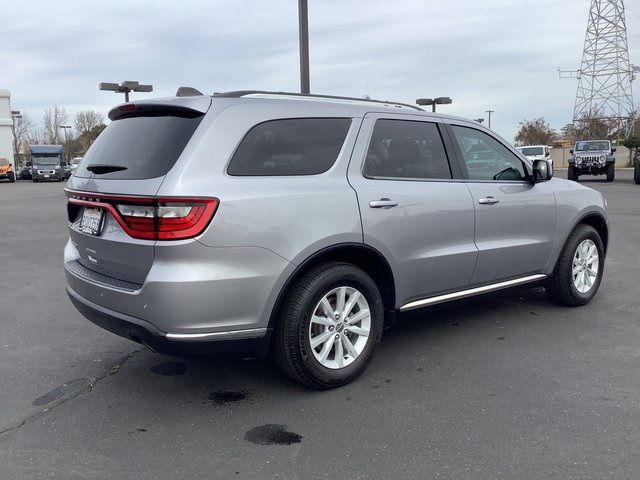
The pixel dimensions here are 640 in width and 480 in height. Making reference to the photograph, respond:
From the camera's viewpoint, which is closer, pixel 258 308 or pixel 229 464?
pixel 229 464

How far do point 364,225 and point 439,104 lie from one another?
2392 centimetres

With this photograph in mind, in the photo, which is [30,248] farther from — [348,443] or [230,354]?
[348,443]

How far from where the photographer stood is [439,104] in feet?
86.3

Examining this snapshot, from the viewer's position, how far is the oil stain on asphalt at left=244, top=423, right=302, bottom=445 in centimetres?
311

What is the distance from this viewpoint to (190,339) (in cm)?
315

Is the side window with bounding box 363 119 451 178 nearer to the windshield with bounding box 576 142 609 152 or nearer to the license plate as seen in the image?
the license plate

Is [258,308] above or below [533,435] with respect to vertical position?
above

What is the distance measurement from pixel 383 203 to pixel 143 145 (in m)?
1.52

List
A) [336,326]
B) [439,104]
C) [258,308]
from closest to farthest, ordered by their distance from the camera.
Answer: [258,308]
[336,326]
[439,104]

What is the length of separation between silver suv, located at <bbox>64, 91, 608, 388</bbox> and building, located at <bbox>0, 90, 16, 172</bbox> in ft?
193

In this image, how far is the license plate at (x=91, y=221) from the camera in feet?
11.4

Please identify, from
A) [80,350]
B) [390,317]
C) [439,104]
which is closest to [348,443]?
[390,317]

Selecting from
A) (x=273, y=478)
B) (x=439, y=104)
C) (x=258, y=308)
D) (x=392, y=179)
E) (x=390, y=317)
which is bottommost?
(x=273, y=478)

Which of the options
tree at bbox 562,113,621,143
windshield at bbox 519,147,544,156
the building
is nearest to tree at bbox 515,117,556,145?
tree at bbox 562,113,621,143
